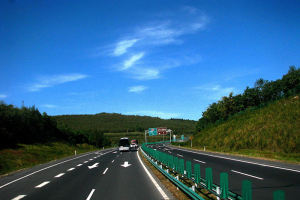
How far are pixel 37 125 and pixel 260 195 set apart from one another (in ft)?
242

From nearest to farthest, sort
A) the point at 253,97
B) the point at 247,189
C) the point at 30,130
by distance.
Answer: the point at 247,189
the point at 30,130
the point at 253,97

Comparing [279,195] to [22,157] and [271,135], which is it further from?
[22,157]

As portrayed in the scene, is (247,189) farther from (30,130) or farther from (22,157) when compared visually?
(30,130)

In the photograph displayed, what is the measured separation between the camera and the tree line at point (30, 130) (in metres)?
49.3

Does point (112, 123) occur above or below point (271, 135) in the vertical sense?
above

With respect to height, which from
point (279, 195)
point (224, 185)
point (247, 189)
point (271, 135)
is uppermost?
point (271, 135)

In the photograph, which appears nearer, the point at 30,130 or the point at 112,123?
the point at 30,130

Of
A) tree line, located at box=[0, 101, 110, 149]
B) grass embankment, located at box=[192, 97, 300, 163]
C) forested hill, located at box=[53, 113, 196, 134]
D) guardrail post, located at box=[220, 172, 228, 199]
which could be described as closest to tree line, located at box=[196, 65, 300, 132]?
grass embankment, located at box=[192, 97, 300, 163]

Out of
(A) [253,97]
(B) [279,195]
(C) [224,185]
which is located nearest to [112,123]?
(A) [253,97]

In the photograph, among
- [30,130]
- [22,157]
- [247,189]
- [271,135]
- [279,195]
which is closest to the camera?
[279,195]

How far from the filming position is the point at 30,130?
62.8m

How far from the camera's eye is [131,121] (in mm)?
191500

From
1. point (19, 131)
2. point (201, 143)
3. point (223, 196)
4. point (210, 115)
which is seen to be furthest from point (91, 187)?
point (210, 115)

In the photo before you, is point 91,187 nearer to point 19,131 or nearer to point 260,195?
point 260,195
